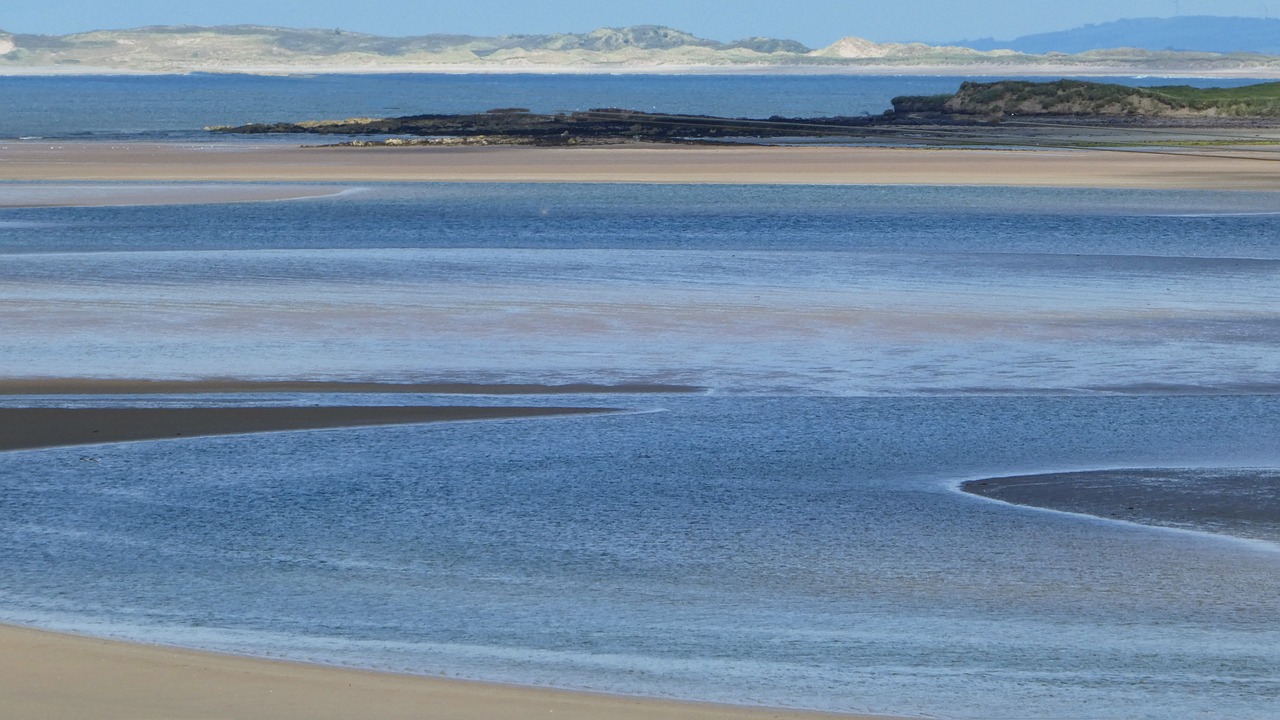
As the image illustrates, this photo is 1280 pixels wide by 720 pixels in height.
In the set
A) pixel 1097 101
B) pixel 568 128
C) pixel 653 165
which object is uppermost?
pixel 1097 101

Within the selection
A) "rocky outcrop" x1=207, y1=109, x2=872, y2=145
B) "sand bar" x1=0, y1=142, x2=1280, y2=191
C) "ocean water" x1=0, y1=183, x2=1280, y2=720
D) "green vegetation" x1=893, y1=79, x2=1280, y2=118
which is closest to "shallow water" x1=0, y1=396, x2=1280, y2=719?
"ocean water" x1=0, y1=183, x2=1280, y2=720

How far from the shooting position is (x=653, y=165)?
44.6 meters

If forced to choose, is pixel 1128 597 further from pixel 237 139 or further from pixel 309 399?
pixel 237 139

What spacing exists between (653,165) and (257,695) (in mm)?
39273

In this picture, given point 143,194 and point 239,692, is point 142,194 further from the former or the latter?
point 239,692

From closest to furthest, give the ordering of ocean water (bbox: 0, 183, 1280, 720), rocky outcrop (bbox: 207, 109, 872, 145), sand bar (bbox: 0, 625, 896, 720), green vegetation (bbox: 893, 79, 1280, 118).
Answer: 1. sand bar (bbox: 0, 625, 896, 720)
2. ocean water (bbox: 0, 183, 1280, 720)
3. rocky outcrop (bbox: 207, 109, 872, 145)
4. green vegetation (bbox: 893, 79, 1280, 118)

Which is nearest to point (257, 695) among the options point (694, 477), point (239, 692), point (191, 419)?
point (239, 692)

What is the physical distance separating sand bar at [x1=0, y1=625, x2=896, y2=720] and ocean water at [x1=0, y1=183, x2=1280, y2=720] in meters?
0.26

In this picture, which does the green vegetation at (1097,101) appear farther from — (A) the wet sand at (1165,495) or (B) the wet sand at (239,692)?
(B) the wet sand at (239,692)

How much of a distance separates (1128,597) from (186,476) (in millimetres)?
5559

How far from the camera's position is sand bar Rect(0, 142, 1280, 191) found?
3897cm

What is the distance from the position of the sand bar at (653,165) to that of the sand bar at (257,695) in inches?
A: 1274

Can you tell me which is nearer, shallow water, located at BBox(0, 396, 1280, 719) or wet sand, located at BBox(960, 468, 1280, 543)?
shallow water, located at BBox(0, 396, 1280, 719)

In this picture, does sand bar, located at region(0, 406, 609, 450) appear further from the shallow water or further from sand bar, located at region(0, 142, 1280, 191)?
sand bar, located at region(0, 142, 1280, 191)
